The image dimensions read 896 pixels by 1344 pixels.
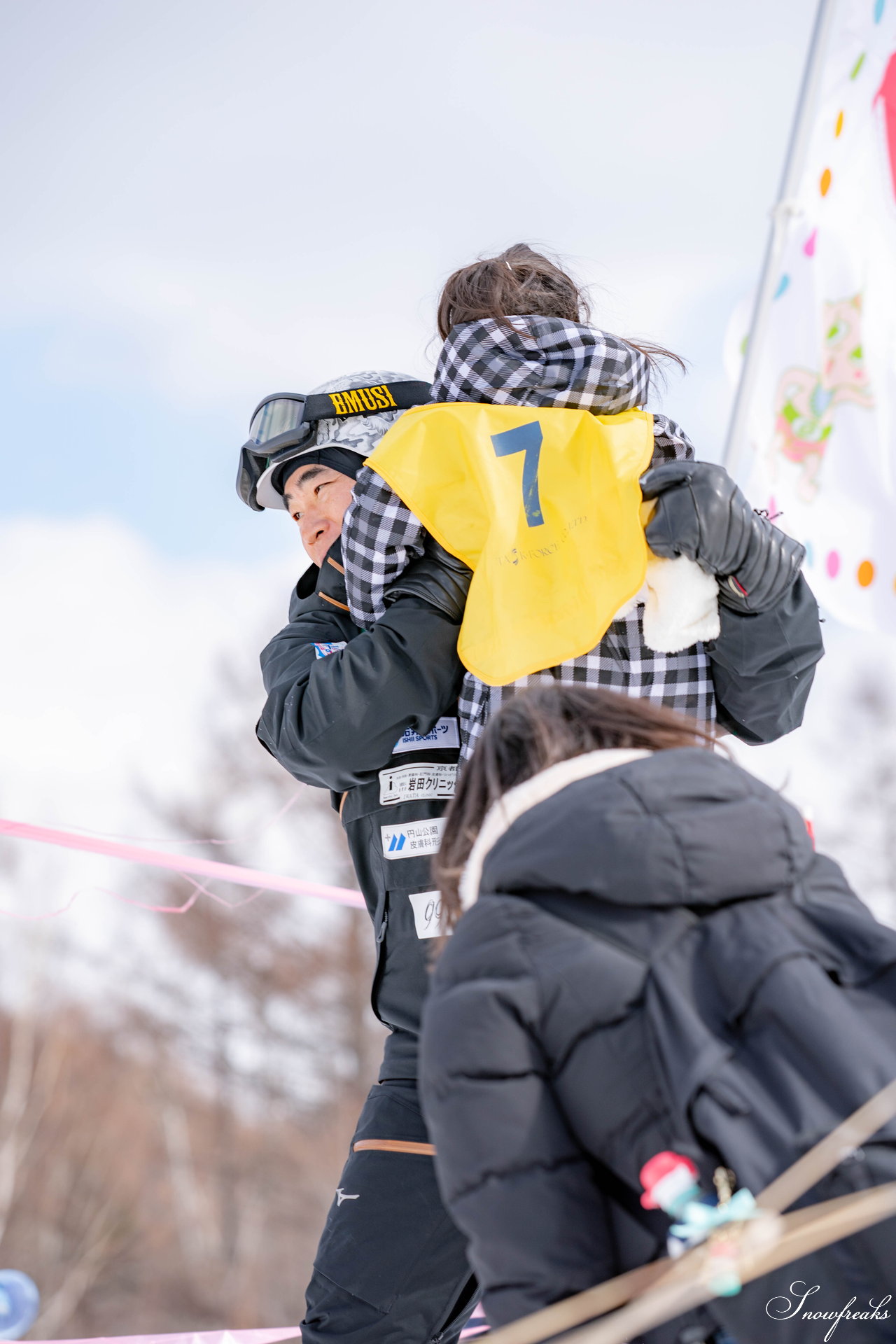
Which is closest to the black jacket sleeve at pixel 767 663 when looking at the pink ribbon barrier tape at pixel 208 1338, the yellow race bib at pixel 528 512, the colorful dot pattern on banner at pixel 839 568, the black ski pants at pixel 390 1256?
the yellow race bib at pixel 528 512

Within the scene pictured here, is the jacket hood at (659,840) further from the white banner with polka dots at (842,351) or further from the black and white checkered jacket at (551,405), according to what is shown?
the white banner with polka dots at (842,351)

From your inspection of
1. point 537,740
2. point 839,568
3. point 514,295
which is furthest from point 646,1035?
point 839,568

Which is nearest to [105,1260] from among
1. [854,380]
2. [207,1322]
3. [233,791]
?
[207,1322]

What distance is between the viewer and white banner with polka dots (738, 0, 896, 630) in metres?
2.55

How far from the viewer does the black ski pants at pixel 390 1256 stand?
4.79 ft

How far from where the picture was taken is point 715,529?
1.34 metres

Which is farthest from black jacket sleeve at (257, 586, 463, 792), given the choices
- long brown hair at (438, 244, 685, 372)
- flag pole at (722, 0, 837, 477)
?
flag pole at (722, 0, 837, 477)

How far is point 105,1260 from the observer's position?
54.5ft

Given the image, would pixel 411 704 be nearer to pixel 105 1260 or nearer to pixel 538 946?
pixel 538 946

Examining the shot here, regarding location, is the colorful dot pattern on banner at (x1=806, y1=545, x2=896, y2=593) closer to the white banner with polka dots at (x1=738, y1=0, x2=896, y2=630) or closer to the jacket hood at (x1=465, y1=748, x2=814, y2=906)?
the white banner with polka dots at (x1=738, y1=0, x2=896, y2=630)

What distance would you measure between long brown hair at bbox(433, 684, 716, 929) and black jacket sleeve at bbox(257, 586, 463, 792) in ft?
1.00

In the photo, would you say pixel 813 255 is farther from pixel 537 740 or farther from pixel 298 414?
pixel 537 740

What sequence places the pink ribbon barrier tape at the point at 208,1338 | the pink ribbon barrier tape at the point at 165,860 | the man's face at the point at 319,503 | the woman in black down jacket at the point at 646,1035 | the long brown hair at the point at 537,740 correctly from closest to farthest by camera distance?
the woman in black down jacket at the point at 646,1035 → the long brown hair at the point at 537,740 → the man's face at the point at 319,503 → the pink ribbon barrier tape at the point at 208,1338 → the pink ribbon barrier tape at the point at 165,860

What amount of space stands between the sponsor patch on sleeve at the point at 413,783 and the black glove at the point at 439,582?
24cm
